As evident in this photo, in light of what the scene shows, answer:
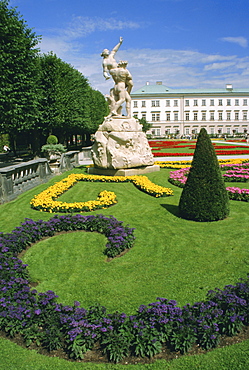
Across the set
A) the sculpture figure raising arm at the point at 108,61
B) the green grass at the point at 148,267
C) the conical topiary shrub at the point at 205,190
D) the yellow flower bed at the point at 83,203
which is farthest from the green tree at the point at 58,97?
the green grass at the point at 148,267

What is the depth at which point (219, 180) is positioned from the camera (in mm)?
7438

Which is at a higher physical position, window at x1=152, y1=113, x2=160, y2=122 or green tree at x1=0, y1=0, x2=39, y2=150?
window at x1=152, y1=113, x2=160, y2=122

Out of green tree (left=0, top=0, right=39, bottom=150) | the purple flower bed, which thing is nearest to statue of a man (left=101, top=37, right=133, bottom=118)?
green tree (left=0, top=0, right=39, bottom=150)

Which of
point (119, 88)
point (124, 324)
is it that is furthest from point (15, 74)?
point (124, 324)

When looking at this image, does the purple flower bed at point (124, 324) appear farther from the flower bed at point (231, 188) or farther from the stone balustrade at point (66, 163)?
the stone balustrade at point (66, 163)

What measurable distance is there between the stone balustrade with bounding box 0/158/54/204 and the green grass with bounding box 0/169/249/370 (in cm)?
241

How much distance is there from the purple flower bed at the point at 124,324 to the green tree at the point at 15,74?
54.5ft

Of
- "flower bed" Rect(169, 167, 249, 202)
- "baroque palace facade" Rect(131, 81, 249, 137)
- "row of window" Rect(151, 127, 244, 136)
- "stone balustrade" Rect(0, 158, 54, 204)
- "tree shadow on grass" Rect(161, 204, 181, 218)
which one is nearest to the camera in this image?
"tree shadow on grass" Rect(161, 204, 181, 218)

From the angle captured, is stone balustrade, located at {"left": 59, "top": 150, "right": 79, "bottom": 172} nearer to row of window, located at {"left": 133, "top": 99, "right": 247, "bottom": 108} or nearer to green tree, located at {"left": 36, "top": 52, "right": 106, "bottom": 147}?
green tree, located at {"left": 36, "top": 52, "right": 106, "bottom": 147}

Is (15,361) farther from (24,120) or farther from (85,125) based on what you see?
(85,125)

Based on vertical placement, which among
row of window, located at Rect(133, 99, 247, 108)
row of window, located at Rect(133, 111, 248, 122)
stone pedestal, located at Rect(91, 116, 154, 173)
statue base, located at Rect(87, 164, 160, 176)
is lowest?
statue base, located at Rect(87, 164, 160, 176)

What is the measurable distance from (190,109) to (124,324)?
290 ft

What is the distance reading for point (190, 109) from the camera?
284ft

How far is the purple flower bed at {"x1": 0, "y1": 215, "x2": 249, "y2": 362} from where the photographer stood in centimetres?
345
